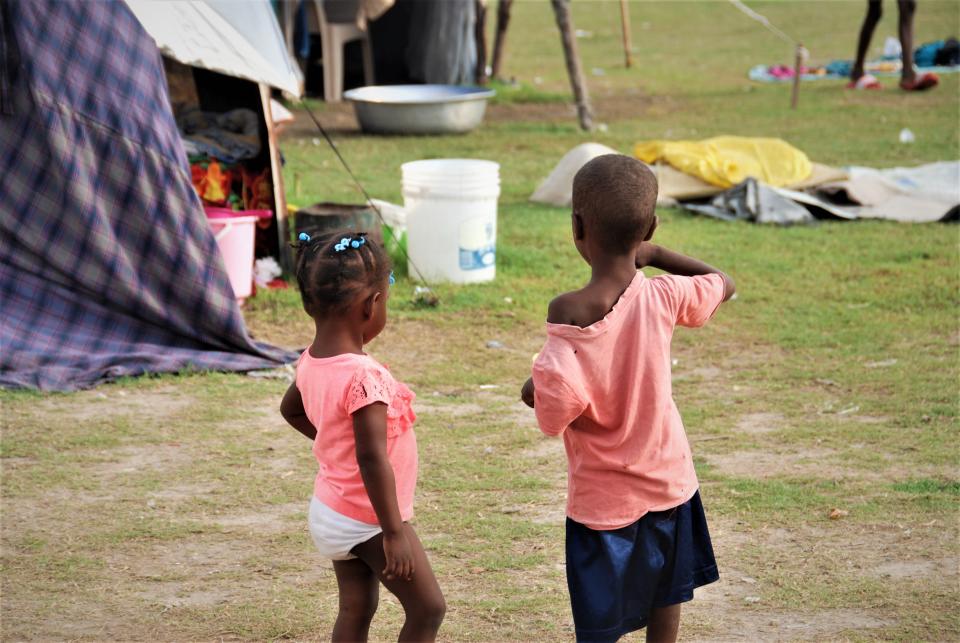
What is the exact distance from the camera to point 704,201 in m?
8.25

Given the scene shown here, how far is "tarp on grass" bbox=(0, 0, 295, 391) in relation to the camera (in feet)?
16.3

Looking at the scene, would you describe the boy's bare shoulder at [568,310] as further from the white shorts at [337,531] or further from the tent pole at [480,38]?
the tent pole at [480,38]

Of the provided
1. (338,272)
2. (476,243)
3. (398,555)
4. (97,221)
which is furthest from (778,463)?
(97,221)

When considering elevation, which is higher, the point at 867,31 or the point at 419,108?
the point at 867,31

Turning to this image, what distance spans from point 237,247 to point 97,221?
0.91 m

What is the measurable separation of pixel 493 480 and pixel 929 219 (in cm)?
488

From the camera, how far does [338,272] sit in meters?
2.29

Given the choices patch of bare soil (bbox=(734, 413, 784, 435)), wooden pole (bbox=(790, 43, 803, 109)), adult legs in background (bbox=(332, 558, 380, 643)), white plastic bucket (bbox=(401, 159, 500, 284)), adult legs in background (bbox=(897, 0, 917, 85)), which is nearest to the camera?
adult legs in background (bbox=(332, 558, 380, 643))

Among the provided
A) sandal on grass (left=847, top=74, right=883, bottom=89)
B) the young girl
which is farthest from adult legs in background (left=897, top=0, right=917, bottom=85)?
the young girl

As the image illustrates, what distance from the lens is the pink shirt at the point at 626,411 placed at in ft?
7.30

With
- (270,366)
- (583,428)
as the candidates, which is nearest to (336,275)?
(583,428)

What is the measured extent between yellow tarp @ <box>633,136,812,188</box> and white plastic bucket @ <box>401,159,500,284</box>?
225 cm

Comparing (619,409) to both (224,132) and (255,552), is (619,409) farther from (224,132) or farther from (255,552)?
(224,132)

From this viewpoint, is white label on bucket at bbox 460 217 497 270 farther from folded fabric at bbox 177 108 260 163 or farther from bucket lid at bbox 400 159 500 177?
folded fabric at bbox 177 108 260 163
